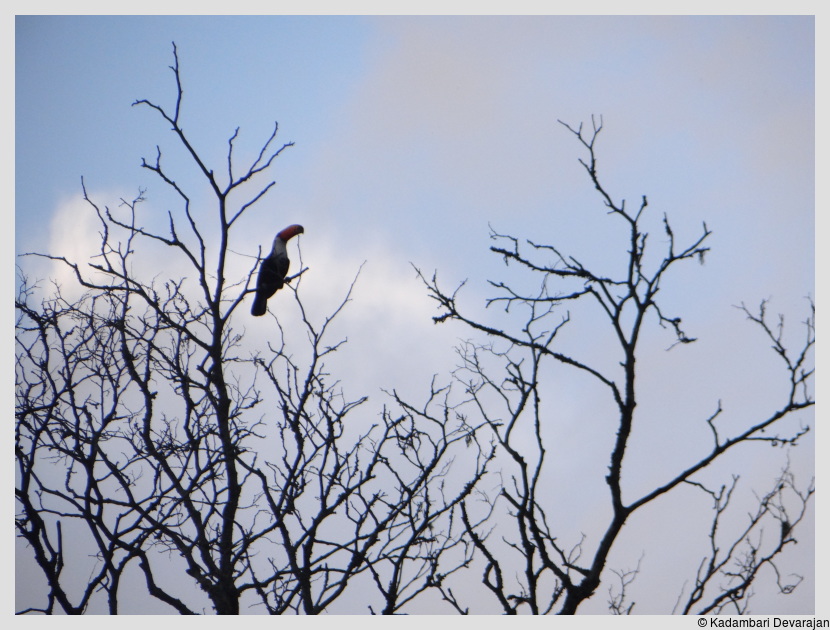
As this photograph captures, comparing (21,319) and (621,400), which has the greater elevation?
(21,319)

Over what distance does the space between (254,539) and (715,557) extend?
305 centimetres

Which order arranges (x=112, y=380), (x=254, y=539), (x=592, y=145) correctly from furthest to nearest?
(x=112, y=380) < (x=254, y=539) < (x=592, y=145)

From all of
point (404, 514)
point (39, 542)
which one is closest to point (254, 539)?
point (404, 514)

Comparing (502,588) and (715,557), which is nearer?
(502,588)

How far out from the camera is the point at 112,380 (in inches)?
287

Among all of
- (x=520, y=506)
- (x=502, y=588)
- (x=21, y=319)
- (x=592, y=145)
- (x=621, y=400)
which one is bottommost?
(x=502, y=588)

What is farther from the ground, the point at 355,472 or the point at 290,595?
the point at 355,472

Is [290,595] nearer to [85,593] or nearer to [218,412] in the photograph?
[218,412]

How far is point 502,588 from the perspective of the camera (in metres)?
3.63

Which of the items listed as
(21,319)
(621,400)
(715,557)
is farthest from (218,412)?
(21,319)

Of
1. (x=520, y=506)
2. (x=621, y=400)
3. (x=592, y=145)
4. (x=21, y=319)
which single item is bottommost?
(x=520, y=506)

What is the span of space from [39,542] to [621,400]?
17.2 ft

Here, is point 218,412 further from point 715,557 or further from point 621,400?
point 715,557

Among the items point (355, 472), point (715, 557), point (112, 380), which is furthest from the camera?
point (112, 380)
